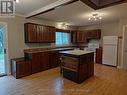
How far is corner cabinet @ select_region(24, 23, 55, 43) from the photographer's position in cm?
488

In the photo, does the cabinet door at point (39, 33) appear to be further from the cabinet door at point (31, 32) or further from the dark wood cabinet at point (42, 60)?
the dark wood cabinet at point (42, 60)

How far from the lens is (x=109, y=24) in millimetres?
6688

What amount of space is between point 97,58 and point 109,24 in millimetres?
2145

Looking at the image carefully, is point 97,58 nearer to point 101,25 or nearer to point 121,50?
point 121,50

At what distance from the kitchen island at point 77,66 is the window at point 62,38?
2.82m

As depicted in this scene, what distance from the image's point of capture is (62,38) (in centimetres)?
738

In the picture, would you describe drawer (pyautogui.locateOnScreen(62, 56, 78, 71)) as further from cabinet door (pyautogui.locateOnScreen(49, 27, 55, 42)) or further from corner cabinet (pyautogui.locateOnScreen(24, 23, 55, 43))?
cabinet door (pyautogui.locateOnScreen(49, 27, 55, 42))

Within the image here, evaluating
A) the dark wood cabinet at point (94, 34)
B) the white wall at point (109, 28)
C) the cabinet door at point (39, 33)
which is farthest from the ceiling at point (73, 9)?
the dark wood cabinet at point (94, 34)

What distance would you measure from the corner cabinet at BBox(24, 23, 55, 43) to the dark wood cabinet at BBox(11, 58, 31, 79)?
103 centimetres

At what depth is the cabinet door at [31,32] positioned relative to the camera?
191 inches

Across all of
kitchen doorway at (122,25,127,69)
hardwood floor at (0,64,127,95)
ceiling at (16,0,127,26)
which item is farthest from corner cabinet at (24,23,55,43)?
kitchen doorway at (122,25,127,69)

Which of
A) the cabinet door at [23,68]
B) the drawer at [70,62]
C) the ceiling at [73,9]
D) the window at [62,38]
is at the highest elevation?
the ceiling at [73,9]

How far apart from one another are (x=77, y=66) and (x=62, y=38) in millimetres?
3871

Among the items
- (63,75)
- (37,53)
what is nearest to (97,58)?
(63,75)
